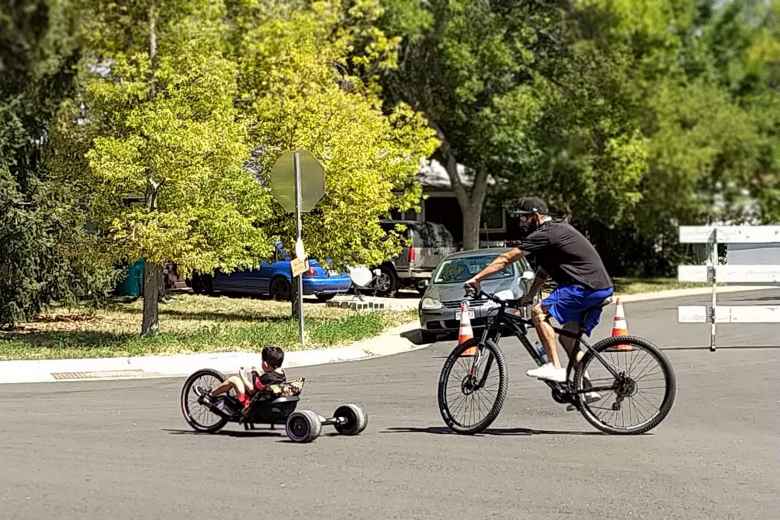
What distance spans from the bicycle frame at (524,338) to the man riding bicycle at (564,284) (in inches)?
2.0

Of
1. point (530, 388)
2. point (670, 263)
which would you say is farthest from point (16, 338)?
point (670, 263)

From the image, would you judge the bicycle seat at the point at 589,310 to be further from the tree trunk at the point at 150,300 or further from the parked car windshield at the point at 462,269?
the tree trunk at the point at 150,300

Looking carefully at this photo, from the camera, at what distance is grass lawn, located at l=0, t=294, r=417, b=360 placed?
62.8ft

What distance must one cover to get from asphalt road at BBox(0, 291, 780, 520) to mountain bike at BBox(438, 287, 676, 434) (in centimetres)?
21

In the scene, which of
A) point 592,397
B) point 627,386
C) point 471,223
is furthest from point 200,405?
point 471,223

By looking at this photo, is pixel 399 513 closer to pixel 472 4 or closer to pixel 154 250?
pixel 154 250

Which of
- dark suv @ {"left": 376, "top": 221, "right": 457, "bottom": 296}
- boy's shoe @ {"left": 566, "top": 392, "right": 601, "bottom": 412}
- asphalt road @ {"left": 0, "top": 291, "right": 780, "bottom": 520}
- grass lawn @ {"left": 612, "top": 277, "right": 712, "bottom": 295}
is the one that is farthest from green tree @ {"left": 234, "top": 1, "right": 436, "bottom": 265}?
boy's shoe @ {"left": 566, "top": 392, "right": 601, "bottom": 412}

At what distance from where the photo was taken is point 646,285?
35812mm

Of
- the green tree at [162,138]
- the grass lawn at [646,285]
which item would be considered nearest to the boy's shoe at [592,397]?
the green tree at [162,138]

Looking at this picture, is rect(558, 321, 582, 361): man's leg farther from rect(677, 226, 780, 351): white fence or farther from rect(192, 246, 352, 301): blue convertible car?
rect(192, 246, 352, 301): blue convertible car

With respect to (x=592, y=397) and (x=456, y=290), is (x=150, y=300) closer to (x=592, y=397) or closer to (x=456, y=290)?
(x=456, y=290)

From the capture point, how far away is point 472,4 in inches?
1256

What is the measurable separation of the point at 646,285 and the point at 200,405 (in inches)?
1049

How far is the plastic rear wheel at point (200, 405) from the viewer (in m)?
10.7
